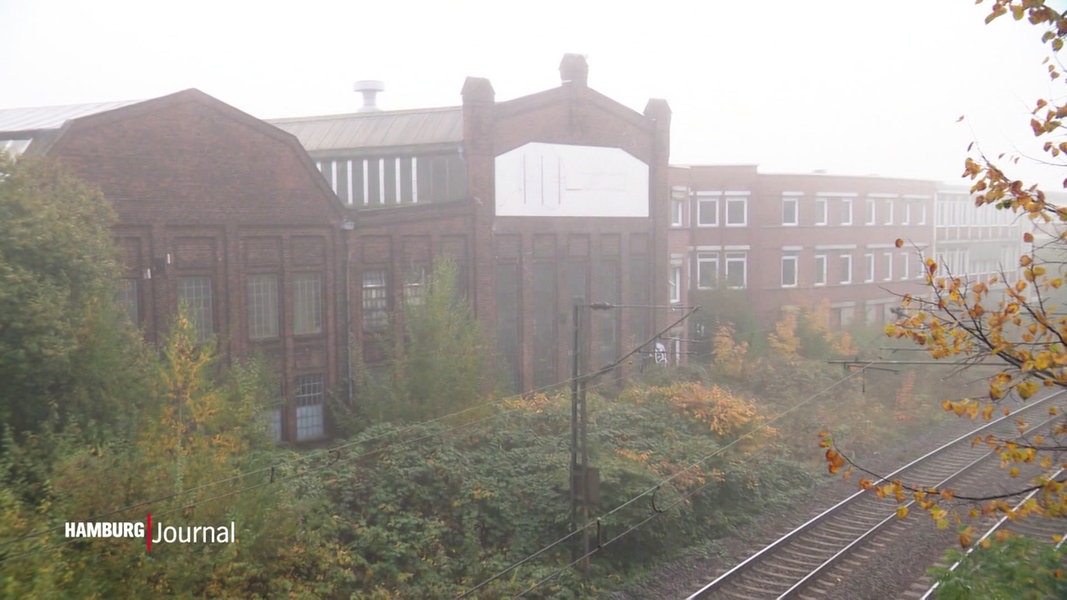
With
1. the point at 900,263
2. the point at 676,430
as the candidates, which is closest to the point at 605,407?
the point at 676,430

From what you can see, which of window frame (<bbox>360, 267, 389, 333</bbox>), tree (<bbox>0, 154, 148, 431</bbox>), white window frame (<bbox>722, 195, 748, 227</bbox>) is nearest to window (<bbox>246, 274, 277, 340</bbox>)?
window frame (<bbox>360, 267, 389, 333</bbox>)

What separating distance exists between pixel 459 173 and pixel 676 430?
1315 cm

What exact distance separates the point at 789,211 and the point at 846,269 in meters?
5.78

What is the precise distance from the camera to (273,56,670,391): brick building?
28.8m

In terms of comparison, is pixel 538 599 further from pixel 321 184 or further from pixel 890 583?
pixel 321 184

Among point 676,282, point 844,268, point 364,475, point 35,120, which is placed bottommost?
point 364,475

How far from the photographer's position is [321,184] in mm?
26094

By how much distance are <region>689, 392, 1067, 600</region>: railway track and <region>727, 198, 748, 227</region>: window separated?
21.6m

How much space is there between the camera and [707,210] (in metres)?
44.3

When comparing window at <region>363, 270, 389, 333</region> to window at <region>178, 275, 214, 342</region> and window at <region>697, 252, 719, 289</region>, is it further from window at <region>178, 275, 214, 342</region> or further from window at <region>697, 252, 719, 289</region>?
window at <region>697, 252, 719, 289</region>

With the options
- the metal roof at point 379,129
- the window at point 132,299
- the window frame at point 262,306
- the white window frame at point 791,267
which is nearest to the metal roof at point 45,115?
the window at point 132,299

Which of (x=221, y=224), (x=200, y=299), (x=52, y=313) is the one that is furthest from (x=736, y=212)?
(x=52, y=313)

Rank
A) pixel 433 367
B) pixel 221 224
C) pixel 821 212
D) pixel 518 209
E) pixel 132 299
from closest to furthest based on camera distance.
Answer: pixel 132 299 < pixel 433 367 < pixel 221 224 < pixel 518 209 < pixel 821 212

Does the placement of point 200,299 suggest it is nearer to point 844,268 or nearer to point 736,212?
point 736,212
